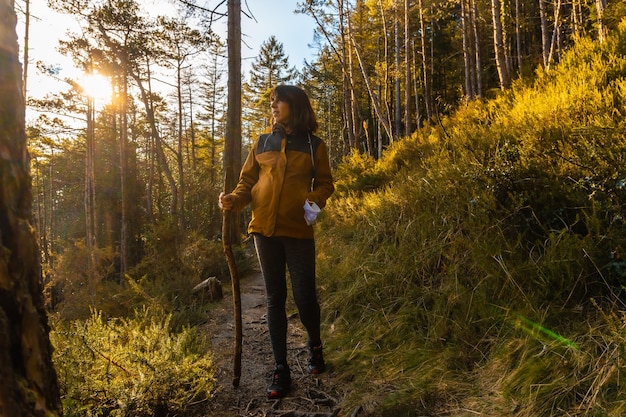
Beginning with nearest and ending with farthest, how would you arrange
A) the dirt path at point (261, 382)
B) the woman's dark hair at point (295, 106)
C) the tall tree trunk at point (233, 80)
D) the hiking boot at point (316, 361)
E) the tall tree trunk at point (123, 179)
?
the dirt path at point (261, 382) → the woman's dark hair at point (295, 106) → the hiking boot at point (316, 361) → the tall tree trunk at point (233, 80) → the tall tree trunk at point (123, 179)

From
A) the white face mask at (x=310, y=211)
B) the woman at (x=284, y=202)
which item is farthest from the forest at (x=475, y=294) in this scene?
the white face mask at (x=310, y=211)

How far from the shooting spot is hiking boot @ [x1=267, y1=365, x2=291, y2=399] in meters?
2.47

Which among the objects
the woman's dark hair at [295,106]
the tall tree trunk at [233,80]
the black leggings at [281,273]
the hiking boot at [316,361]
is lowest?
the hiking boot at [316,361]

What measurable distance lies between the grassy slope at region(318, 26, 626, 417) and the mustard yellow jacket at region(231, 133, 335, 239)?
116 centimetres

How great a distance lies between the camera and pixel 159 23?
1509cm

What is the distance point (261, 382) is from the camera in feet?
9.10

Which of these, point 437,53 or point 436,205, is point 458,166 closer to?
point 436,205

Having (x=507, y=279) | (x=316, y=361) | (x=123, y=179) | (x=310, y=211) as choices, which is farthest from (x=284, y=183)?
(x=123, y=179)

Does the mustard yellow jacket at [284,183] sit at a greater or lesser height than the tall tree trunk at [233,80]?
lesser

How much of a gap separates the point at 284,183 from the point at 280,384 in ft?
4.64

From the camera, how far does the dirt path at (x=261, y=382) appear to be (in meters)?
2.33

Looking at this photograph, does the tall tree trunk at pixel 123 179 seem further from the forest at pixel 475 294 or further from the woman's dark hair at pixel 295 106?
the woman's dark hair at pixel 295 106

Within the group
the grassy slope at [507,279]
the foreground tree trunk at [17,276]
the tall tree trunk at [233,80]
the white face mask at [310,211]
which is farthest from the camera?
the tall tree trunk at [233,80]

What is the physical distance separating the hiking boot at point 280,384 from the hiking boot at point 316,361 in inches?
10.4
